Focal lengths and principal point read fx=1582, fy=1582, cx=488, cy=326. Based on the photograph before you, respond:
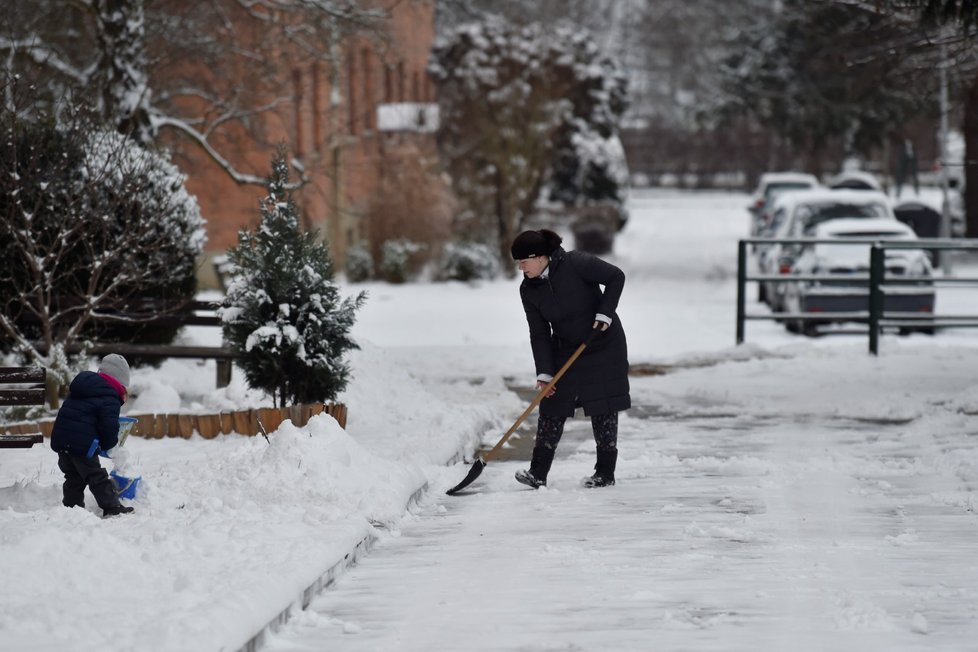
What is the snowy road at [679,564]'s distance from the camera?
19.9 feet

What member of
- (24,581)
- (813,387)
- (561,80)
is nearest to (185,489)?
(24,581)

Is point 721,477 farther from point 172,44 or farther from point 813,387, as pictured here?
point 172,44

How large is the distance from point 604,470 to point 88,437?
314 cm

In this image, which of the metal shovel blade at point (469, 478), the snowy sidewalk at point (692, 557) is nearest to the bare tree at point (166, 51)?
the metal shovel blade at point (469, 478)

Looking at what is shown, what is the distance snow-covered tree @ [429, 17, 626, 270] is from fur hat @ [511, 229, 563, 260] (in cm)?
2243

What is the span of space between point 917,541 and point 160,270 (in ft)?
25.4

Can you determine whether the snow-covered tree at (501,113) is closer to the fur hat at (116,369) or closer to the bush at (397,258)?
the bush at (397,258)

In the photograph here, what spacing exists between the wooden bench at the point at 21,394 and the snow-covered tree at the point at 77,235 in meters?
2.97

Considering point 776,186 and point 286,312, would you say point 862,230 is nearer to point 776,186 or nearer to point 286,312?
point 286,312

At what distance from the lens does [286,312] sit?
35.1 feet

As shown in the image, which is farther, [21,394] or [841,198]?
[841,198]

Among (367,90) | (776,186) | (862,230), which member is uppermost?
(367,90)

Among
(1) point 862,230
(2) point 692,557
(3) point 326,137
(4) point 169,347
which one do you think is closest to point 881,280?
(1) point 862,230

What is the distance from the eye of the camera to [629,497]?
915 cm
